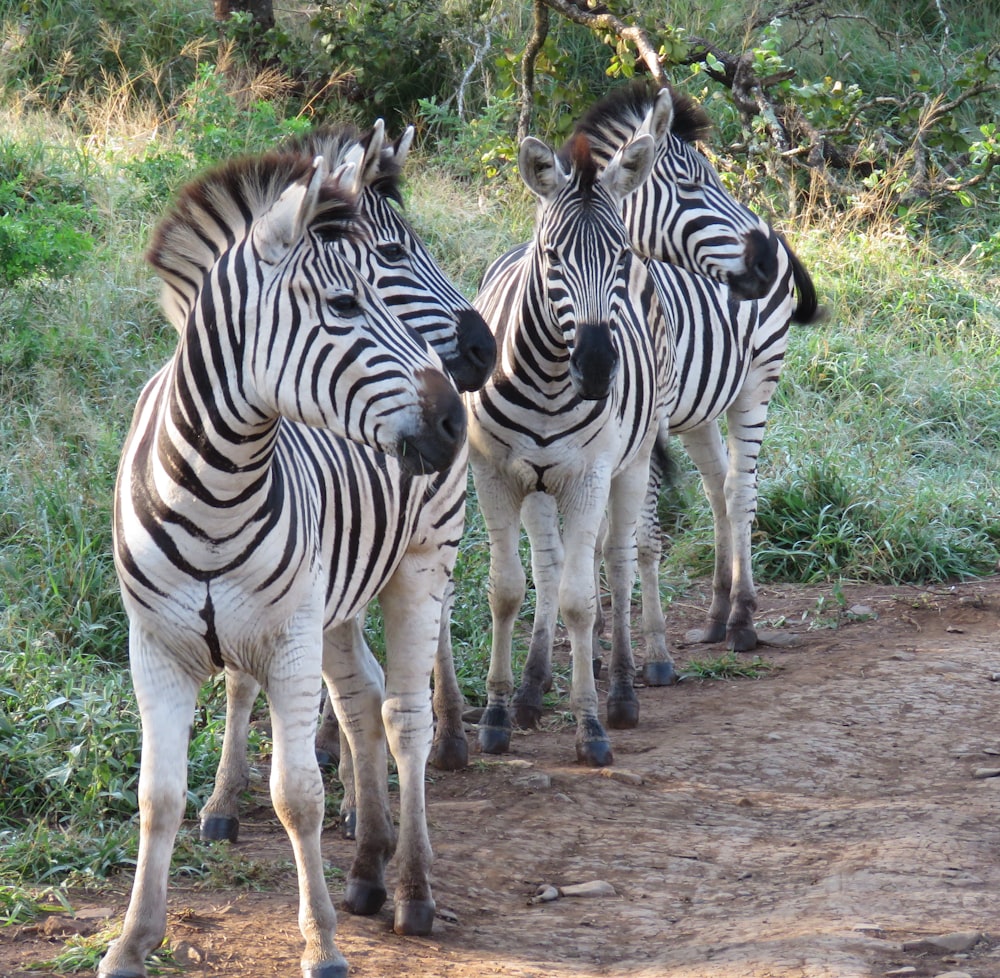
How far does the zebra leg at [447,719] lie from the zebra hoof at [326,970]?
1876mm

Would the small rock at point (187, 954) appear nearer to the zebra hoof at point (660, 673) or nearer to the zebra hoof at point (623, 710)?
the zebra hoof at point (623, 710)

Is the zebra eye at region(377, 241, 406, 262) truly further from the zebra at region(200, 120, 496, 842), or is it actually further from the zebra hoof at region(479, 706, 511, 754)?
the zebra hoof at region(479, 706, 511, 754)

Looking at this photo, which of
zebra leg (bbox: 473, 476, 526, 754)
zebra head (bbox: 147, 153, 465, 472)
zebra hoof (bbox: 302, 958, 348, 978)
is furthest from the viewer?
zebra leg (bbox: 473, 476, 526, 754)

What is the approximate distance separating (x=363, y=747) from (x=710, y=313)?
3.64 metres

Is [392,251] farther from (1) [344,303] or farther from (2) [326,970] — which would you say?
(2) [326,970]

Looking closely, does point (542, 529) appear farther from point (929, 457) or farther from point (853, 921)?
point (929, 457)

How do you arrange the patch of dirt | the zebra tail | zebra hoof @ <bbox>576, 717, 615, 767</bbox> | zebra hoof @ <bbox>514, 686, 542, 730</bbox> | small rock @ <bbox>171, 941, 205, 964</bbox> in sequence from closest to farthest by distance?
small rock @ <bbox>171, 941, 205, 964</bbox> < the patch of dirt < zebra hoof @ <bbox>576, 717, 615, 767</bbox> < zebra hoof @ <bbox>514, 686, 542, 730</bbox> < the zebra tail

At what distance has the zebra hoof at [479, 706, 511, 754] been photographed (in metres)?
5.34

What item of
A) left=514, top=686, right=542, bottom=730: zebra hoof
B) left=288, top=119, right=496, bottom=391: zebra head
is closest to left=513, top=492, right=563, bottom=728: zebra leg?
left=514, top=686, right=542, bottom=730: zebra hoof

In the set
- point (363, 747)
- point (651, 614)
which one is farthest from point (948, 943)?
point (651, 614)

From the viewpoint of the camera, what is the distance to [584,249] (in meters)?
4.95

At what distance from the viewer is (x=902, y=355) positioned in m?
9.63

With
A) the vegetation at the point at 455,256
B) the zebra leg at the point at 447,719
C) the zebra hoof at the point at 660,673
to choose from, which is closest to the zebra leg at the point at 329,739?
the vegetation at the point at 455,256

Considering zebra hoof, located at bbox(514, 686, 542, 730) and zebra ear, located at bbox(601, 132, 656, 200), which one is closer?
zebra ear, located at bbox(601, 132, 656, 200)
